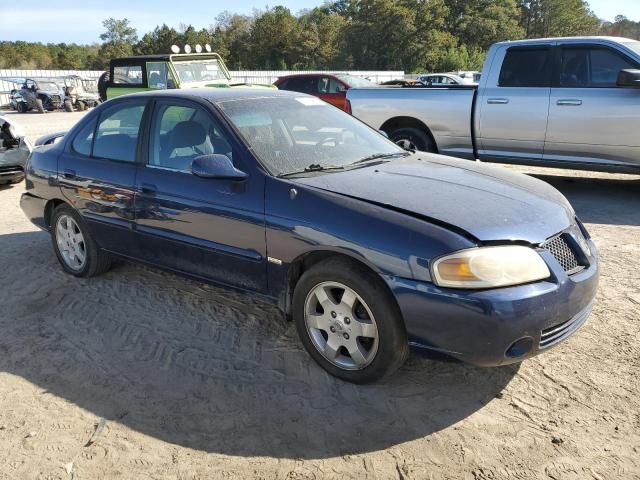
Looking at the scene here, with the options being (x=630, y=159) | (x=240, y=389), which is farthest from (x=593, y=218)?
(x=240, y=389)

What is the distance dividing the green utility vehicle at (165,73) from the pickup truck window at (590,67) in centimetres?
664

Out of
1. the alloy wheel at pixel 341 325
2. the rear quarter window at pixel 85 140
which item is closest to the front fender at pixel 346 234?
the alloy wheel at pixel 341 325

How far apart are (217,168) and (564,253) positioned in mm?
2018

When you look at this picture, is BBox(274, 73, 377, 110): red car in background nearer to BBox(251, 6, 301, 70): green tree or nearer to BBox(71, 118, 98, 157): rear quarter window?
BBox(71, 118, 98, 157): rear quarter window

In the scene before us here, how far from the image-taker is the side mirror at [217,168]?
10.8ft

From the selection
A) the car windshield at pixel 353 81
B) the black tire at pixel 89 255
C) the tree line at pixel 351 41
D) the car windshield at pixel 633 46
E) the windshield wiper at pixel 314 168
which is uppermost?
the tree line at pixel 351 41

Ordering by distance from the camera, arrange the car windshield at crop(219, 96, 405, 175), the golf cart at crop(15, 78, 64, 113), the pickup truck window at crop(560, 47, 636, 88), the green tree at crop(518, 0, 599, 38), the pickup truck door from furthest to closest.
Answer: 1. the green tree at crop(518, 0, 599, 38)
2. the golf cart at crop(15, 78, 64, 113)
3. the pickup truck door
4. the pickup truck window at crop(560, 47, 636, 88)
5. the car windshield at crop(219, 96, 405, 175)

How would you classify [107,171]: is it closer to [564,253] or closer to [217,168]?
[217,168]

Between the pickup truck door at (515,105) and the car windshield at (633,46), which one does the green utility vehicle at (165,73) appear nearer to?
the pickup truck door at (515,105)

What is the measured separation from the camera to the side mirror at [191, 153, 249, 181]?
3.28m

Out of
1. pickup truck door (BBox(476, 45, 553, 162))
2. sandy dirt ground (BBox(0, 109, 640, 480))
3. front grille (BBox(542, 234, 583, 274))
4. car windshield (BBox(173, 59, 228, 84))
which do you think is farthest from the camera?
car windshield (BBox(173, 59, 228, 84))

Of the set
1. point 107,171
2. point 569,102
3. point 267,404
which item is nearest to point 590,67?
point 569,102

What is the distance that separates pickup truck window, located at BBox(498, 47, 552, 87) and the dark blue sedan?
385cm

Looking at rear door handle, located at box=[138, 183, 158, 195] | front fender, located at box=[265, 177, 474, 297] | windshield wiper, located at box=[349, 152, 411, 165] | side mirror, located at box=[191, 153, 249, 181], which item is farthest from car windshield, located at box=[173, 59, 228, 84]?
front fender, located at box=[265, 177, 474, 297]
